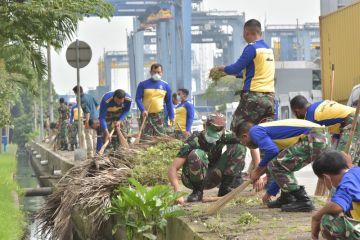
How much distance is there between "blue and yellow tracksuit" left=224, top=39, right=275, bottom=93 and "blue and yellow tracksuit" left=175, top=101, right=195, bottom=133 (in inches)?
263

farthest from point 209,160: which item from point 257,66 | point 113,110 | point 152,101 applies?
point 113,110

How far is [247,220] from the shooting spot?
21.8 ft

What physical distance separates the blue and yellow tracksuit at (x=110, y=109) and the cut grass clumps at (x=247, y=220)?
663cm

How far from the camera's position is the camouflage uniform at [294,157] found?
6973 millimetres

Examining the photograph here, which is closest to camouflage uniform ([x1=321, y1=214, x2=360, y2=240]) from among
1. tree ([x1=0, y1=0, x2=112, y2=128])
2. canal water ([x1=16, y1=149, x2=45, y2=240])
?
canal water ([x1=16, y1=149, x2=45, y2=240])

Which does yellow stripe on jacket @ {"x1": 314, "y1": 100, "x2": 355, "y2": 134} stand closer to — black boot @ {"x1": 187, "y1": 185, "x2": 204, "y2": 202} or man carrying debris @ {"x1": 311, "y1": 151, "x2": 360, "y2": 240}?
black boot @ {"x1": 187, "y1": 185, "x2": 204, "y2": 202}

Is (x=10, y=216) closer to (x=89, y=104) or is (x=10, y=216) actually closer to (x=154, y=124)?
(x=154, y=124)

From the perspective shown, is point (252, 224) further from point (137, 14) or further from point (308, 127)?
point (137, 14)

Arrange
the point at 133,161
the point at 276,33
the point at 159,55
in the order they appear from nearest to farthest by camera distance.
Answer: the point at 133,161 → the point at 159,55 → the point at 276,33

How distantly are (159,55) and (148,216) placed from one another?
368 ft

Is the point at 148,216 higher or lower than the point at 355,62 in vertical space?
lower

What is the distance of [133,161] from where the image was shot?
33.9 ft

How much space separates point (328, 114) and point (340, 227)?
2983 mm

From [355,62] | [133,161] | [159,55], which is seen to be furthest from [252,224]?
[159,55]
